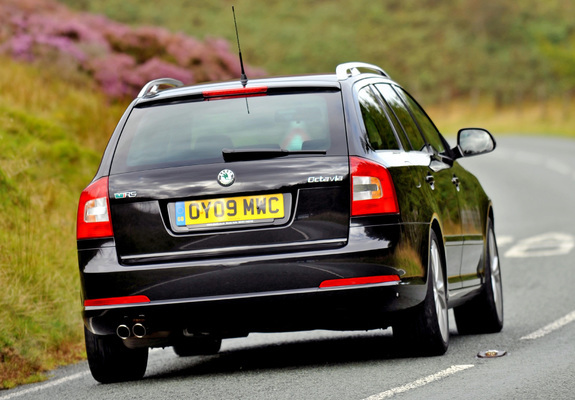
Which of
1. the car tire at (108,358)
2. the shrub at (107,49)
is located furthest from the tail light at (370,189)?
the shrub at (107,49)

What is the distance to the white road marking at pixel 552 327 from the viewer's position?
846cm

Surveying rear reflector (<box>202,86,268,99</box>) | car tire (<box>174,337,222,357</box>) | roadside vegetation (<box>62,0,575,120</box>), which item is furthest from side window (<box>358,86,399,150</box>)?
roadside vegetation (<box>62,0,575,120</box>)

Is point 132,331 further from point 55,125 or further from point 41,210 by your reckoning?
point 55,125

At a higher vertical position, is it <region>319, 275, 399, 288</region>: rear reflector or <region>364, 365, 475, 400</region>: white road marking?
<region>319, 275, 399, 288</region>: rear reflector

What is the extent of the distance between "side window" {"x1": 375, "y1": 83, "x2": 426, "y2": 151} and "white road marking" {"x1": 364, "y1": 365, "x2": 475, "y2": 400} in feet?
5.57

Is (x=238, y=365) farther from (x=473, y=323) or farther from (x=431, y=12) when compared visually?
(x=431, y=12)

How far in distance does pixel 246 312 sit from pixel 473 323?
121 inches

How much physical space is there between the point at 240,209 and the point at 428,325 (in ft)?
4.73

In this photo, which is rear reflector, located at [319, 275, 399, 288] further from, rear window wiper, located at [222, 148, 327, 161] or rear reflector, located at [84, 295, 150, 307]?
rear reflector, located at [84, 295, 150, 307]

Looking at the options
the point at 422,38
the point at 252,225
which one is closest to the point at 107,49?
the point at 252,225

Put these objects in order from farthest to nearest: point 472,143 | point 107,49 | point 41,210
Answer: point 107,49, point 41,210, point 472,143

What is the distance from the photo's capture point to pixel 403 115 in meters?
8.11

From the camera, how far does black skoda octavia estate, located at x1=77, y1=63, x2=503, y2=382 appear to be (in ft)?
21.2

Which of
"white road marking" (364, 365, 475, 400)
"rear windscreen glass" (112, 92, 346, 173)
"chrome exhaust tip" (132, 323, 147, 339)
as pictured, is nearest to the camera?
"white road marking" (364, 365, 475, 400)
